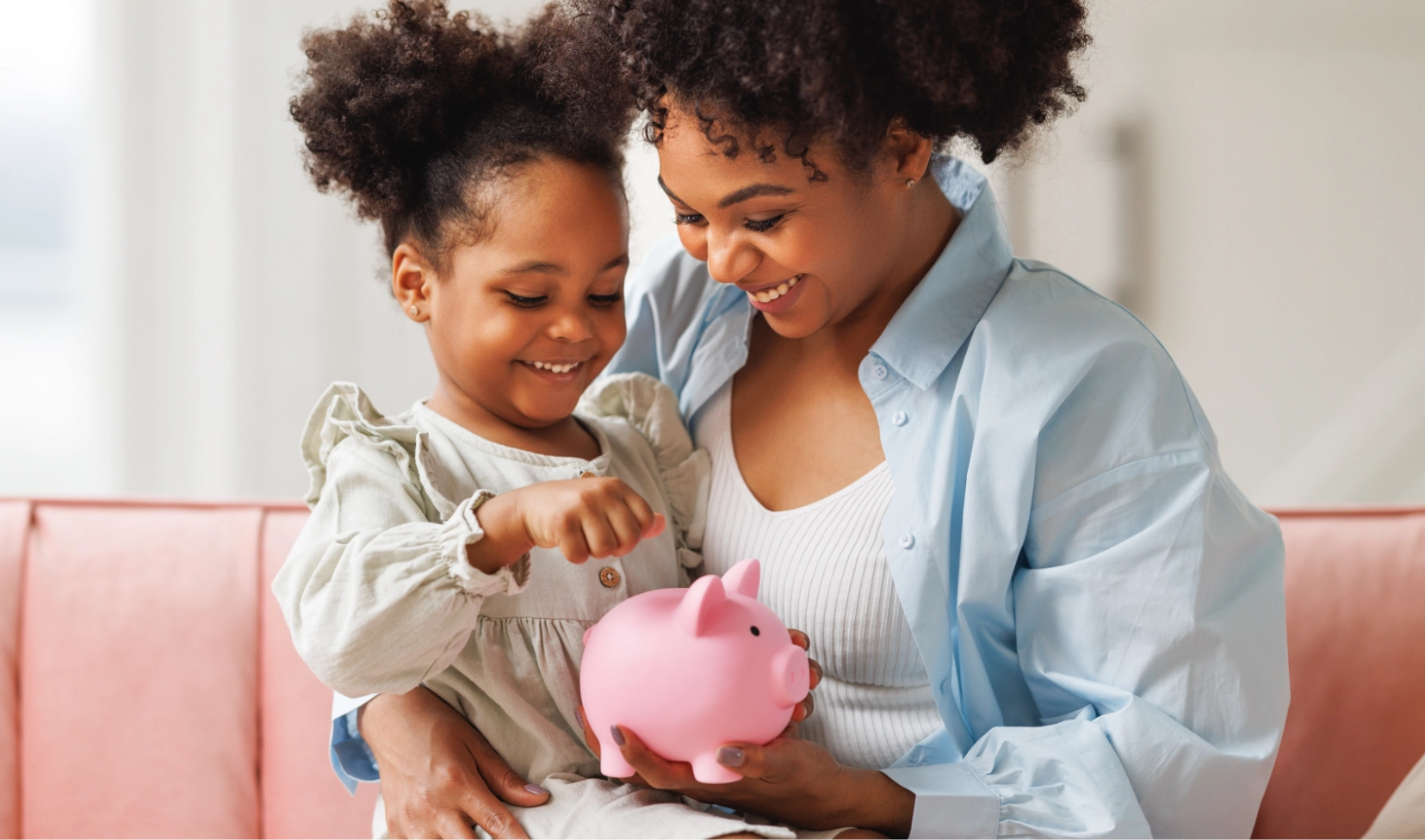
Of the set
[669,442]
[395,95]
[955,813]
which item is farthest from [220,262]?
[955,813]

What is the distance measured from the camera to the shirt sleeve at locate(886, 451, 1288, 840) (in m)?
1.07

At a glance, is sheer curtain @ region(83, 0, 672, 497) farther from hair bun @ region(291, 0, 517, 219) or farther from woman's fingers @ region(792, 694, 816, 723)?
woman's fingers @ region(792, 694, 816, 723)

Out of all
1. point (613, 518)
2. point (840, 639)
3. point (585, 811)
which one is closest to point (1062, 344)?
point (840, 639)

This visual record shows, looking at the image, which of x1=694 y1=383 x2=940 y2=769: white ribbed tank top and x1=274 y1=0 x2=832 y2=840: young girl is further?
x1=694 y1=383 x2=940 y2=769: white ribbed tank top

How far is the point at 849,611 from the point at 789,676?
0.74 ft

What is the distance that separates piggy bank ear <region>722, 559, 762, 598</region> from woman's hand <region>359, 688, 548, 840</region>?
296mm

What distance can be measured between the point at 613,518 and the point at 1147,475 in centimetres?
53

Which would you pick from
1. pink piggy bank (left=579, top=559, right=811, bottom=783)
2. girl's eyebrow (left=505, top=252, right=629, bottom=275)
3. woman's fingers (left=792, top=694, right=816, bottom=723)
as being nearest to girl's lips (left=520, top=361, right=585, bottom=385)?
→ girl's eyebrow (left=505, top=252, right=629, bottom=275)

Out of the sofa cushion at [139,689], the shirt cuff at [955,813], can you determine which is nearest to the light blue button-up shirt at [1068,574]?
the shirt cuff at [955,813]

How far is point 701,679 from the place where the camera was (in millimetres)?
974

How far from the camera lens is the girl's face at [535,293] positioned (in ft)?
3.92

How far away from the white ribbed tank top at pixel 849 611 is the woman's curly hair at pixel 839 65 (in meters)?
0.38

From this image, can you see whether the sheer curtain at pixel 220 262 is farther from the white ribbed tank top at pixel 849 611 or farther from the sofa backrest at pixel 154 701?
the white ribbed tank top at pixel 849 611

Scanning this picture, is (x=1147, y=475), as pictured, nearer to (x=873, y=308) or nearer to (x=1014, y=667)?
(x=1014, y=667)
